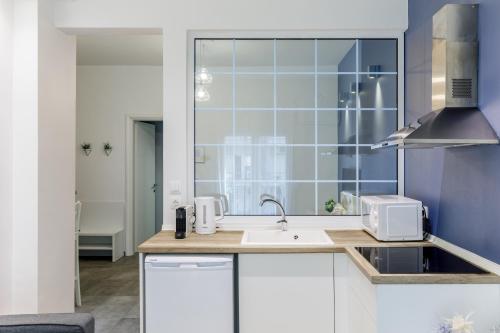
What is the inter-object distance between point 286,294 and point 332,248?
0.39 meters

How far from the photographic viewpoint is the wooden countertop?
162 centimetres

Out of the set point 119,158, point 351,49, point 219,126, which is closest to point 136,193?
point 119,158

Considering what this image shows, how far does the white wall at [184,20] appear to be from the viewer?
8.89ft

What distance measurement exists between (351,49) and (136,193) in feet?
12.8

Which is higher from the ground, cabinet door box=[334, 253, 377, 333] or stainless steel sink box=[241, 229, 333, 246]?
stainless steel sink box=[241, 229, 333, 246]

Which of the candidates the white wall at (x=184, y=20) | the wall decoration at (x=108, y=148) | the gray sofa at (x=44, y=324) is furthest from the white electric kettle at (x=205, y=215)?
the wall decoration at (x=108, y=148)

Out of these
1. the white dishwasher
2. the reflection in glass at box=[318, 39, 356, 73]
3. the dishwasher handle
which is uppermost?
the reflection in glass at box=[318, 39, 356, 73]

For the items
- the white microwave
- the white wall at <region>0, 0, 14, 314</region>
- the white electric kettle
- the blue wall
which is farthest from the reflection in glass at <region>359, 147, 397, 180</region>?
the white wall at <region>0, 0, 14, 314</region>

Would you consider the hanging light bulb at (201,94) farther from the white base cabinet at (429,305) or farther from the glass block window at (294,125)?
the white base cabinet at (429,305)

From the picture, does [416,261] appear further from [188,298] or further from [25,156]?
[25,156]

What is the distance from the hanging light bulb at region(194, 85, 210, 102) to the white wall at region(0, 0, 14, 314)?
1.25 meters

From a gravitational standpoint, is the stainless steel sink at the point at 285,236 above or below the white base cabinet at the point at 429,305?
above

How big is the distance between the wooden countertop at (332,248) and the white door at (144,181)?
3.19 metres

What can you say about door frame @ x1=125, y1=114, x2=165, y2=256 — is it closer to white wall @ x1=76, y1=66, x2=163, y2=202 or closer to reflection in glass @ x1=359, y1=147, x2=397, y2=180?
white wall @ x1=76, y1=66, x2=163, y2=202
